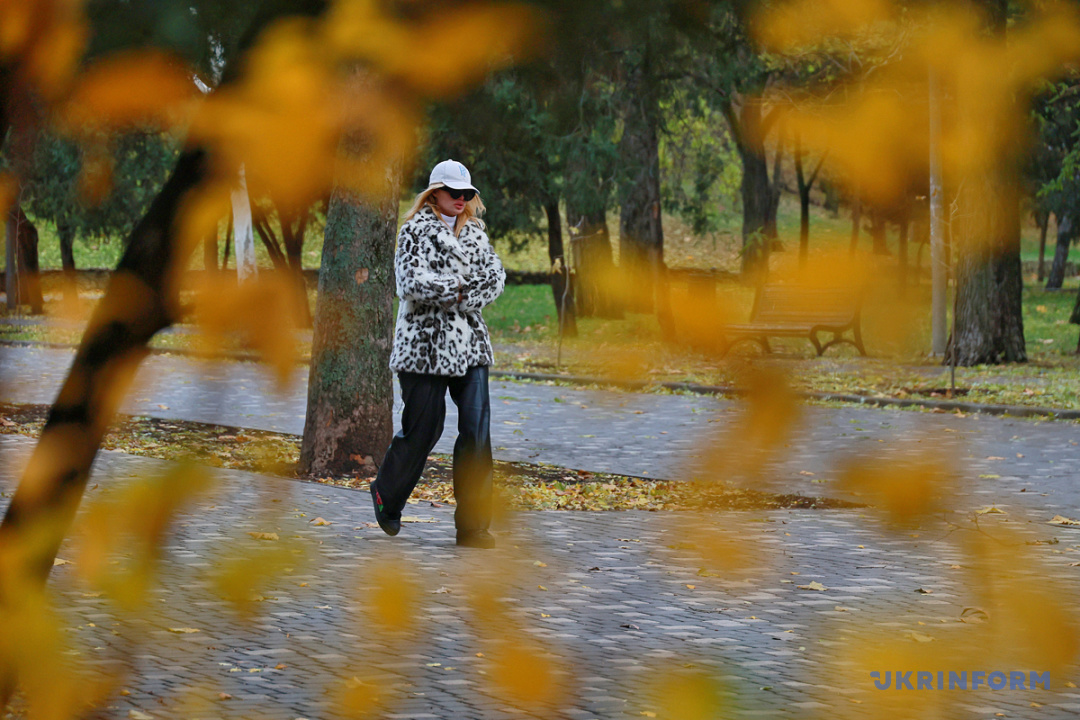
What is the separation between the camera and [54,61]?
1.70 m

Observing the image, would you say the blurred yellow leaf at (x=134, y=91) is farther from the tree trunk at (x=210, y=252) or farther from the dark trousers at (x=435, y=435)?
the dark trousers at (x=435, y=435)

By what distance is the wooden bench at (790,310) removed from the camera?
51.1 inches

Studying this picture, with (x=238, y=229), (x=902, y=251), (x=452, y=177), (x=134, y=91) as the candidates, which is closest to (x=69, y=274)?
(x=134, y=91)

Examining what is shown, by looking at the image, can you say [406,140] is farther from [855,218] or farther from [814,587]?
[814,587]

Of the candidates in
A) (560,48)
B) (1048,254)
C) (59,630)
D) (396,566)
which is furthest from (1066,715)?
(1048,254)

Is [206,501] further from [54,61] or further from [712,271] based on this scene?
[712,271]

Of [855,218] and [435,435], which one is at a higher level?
[855,218]

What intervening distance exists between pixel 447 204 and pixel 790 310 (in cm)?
476

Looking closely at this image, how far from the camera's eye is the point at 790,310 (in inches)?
53.7

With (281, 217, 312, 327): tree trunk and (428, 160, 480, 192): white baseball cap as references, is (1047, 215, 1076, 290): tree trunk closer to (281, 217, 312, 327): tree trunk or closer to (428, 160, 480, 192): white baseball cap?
(428, 160, 480, 192): white baseball cap

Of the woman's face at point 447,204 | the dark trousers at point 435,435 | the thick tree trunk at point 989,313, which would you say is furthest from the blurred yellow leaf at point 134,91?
the thick tree trunk at point 989,313

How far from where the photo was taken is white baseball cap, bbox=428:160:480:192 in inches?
169

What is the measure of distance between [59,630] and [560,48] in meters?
1.49

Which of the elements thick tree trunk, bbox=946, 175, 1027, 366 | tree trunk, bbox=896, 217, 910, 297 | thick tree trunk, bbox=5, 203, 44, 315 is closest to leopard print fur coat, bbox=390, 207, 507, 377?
thick tree trunk, bbox=5, 203, 44, 315
